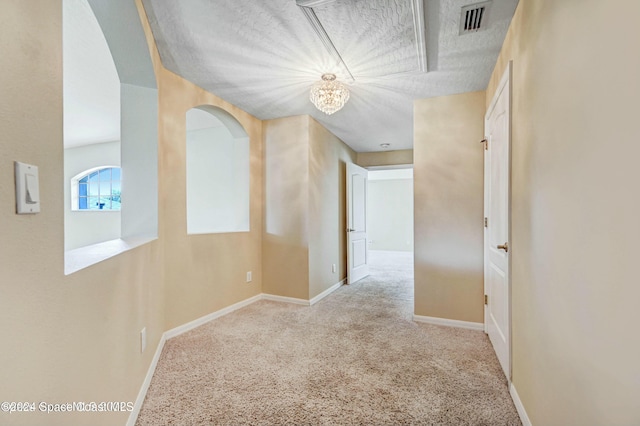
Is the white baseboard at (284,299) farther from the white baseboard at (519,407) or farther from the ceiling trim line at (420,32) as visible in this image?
the ceiling trim line at (420,32)

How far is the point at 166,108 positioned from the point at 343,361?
264cm

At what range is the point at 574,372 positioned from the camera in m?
1.08

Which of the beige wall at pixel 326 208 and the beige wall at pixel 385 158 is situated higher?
the beige wall at pixel 385 158

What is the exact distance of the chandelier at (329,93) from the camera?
8.72 ft

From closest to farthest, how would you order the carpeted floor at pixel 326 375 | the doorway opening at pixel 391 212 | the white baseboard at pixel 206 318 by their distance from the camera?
the carpeted floor at pixel 326 375 < the white baseboard at pixel 206 318 < the doorway opening at pixel 391 212

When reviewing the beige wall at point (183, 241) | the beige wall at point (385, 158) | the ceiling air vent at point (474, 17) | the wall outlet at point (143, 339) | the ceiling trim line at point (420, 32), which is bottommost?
the wall outlet at point (143, 339)

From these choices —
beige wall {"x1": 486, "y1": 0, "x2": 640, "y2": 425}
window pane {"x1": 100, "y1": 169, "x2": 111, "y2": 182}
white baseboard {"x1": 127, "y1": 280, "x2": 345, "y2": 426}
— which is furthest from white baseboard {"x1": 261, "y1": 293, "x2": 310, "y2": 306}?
window pane {"x1": 100, "y1": 169, "x2": 111, "y2": 182}

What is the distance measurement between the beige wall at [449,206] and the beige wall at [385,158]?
7.88ft

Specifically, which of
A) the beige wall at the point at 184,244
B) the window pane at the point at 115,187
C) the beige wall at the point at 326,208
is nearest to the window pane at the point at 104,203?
the window pane at the point at 115,187

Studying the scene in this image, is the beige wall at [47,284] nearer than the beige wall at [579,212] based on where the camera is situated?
Yes

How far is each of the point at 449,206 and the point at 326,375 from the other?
2.06 meters

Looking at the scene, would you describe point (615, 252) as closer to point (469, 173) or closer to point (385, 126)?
point (469, 173)

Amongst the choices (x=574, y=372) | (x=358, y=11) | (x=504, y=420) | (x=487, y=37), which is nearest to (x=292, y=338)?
(x=504, y=420)

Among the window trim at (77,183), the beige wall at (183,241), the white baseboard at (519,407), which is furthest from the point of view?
the window trim at (77,183)
